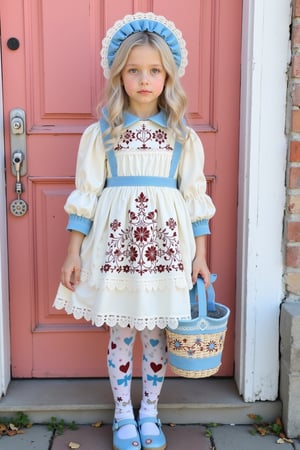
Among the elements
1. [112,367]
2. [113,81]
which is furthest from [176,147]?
[112,367]

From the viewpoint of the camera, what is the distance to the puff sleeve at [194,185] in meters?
2.12

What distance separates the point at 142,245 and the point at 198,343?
1.36 feet

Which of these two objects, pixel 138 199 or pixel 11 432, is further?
pixel 11 432

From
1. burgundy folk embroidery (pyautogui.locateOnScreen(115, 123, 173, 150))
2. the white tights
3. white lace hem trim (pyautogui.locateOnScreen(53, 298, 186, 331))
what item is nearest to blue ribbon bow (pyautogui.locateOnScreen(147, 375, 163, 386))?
the white tights

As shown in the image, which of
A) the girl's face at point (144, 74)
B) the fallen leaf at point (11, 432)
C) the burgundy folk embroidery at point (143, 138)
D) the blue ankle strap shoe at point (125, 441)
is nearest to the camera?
the girl's face at point (144, 74)

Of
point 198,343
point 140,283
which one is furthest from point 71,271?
point 198,343

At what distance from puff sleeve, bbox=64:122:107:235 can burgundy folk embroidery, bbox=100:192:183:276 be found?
0.39 feet

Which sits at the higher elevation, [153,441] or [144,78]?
[144,78]

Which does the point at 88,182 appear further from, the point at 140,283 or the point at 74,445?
the point at 74,445

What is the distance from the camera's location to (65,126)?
2.46 meters

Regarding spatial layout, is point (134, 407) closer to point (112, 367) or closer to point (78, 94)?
point (112, 367)

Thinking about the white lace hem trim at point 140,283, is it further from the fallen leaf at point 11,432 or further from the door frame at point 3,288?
the fallen leaf at point 11,432

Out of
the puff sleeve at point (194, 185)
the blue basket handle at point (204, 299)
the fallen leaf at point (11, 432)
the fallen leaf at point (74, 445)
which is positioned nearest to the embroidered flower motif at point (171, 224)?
the puff sleeve at point (194, 185)

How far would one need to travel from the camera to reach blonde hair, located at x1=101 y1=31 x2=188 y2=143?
1970 mm
